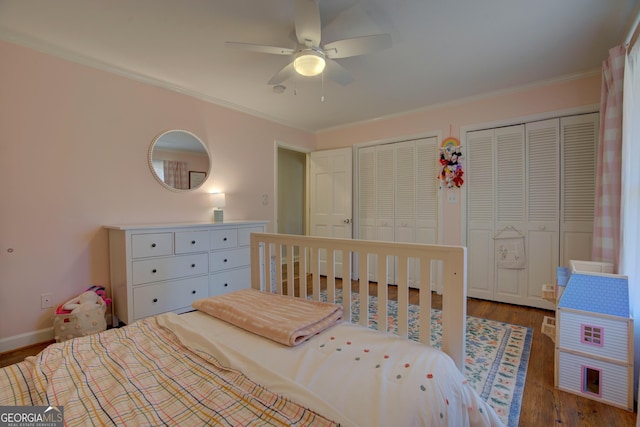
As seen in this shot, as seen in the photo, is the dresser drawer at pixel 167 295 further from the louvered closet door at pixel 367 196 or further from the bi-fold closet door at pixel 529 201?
the bi-fold closet door at pixel 529 201

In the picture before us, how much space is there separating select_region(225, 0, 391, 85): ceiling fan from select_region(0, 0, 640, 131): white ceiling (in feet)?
0.72

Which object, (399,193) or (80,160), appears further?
(399,193)

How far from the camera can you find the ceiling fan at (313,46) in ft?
5.12

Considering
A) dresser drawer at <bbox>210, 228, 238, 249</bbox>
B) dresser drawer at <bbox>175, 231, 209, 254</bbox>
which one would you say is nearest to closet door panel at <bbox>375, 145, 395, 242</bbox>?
dresser drawer at <bbox>210, 228, 238, 249</bbox>

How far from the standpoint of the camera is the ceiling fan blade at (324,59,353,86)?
1.96 meters

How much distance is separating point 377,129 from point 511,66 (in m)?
1.76

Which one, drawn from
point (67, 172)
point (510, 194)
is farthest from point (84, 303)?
point (510, 194)

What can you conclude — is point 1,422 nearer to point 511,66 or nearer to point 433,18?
point 433,18

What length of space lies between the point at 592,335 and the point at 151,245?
10.4ft

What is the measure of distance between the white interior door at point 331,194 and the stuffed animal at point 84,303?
→ 2668mm

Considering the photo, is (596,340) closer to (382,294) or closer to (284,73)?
(382,294)

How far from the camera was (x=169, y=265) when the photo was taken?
2.56 m

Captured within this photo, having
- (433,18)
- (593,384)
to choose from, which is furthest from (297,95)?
A: (593,384)

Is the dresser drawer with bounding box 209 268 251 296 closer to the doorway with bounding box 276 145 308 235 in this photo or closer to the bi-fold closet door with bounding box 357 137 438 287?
the bi-fold closet door with bounding box 357 137 438 287
